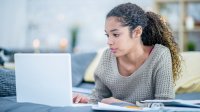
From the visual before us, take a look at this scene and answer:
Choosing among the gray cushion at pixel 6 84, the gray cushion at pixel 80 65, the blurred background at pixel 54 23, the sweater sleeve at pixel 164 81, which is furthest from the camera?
the blurred background at pixel 54 23

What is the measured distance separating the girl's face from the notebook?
27 centimetres

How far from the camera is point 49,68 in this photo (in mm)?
1438

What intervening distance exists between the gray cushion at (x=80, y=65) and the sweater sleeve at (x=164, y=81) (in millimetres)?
1202

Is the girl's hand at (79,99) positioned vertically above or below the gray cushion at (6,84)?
below

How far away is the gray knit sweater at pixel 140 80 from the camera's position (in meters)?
1.59

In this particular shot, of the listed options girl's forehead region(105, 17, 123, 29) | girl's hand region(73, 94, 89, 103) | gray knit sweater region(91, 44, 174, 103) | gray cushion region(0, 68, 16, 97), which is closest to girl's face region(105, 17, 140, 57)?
girl's forehead region(105, 17, 123, 29)

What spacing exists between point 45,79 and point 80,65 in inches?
59.1

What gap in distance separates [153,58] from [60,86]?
45 cm

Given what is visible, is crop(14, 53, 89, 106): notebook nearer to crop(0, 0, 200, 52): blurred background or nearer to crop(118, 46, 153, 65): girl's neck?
crop(118, 46, 153, 65): girl's neck

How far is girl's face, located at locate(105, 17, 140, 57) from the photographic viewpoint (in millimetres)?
1578

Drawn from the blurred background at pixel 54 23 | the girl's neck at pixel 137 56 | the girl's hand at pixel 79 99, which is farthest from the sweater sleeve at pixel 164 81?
the blurred background at pixel 54 23

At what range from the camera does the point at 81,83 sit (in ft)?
9.18

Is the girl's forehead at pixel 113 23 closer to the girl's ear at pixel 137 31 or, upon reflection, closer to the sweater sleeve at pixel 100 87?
the girl's ear at pixel 137 31

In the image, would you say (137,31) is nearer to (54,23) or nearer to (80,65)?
(80,65)
